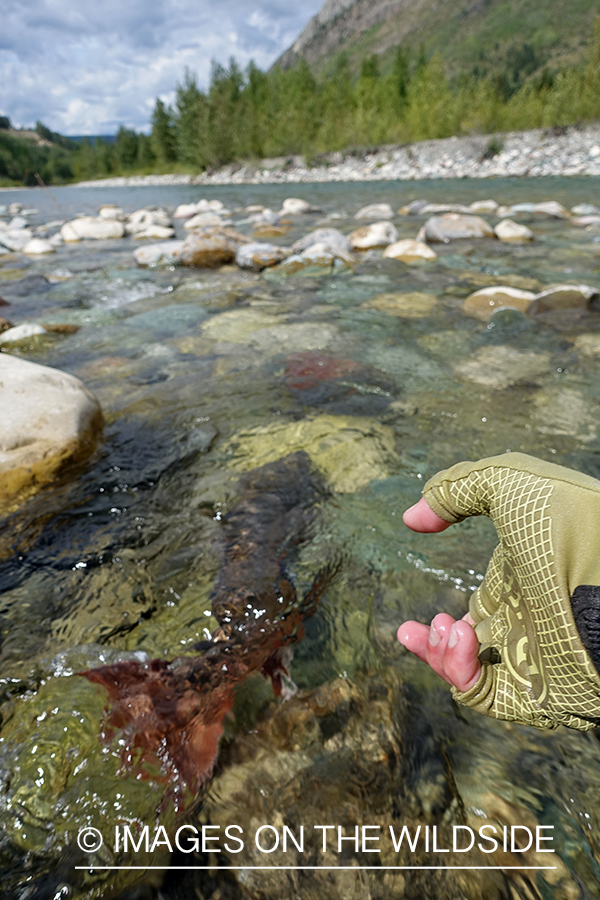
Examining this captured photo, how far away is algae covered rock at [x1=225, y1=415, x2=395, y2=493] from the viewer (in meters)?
3.03

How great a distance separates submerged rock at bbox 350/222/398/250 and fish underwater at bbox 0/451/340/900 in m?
9.40

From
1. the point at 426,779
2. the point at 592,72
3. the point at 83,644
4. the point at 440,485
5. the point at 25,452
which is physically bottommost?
the point at 426,779

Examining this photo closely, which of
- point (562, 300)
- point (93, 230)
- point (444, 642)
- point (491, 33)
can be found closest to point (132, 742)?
point (444, 642)

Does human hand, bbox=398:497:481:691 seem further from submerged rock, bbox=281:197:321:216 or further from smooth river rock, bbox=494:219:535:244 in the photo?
submerged rock, bbox=281:197:321:216

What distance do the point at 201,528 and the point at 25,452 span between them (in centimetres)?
134

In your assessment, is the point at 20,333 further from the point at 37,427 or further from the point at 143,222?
the point at 143,222

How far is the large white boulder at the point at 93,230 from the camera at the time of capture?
14.5 meters

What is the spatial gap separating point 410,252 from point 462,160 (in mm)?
33756

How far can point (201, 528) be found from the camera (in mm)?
2592

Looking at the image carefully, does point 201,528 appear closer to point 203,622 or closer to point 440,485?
point 203,622

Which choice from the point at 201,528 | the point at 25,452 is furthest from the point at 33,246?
the point at 201,528

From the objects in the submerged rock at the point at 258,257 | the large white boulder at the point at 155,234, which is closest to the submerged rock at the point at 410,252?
the submerged rock at the point at 258,257

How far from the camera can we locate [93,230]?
14.8 m

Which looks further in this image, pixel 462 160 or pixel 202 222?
pixel 462 160
